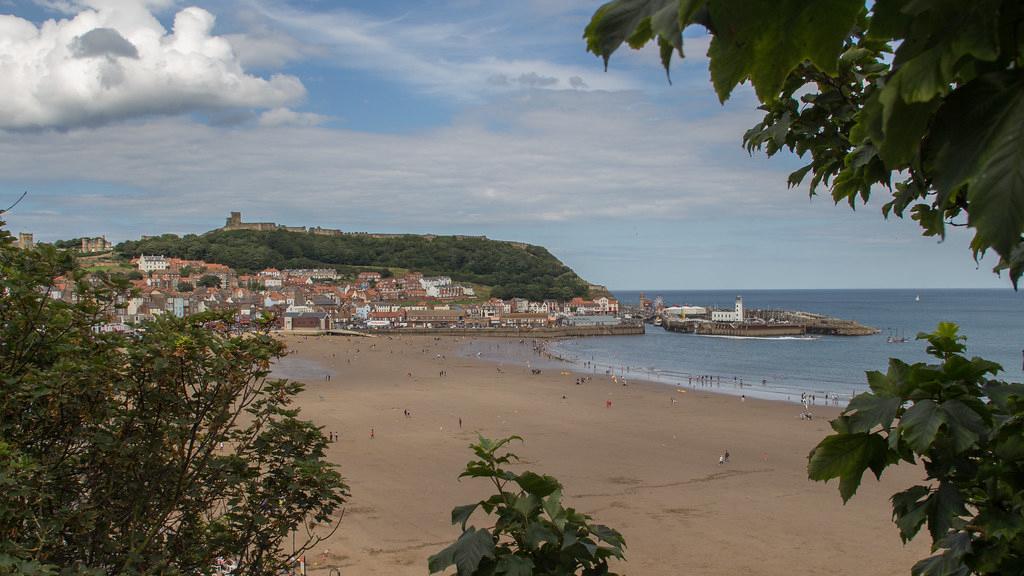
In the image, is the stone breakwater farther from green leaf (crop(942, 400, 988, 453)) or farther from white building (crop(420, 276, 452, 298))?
green leaf (crop(942, 400, 988, 453))

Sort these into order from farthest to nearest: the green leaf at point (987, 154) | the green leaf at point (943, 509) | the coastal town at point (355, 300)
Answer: the coastal town at point (355, 300)
the green leaf at point (943, 509)
the green leaf at point (987, 154)

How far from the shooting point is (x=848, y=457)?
5.67 ft

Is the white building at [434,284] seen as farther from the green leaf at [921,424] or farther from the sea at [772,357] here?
the green leaf at [921,424]

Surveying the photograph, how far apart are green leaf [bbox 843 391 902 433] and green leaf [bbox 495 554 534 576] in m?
0.97

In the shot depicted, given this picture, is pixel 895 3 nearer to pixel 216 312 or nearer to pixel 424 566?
pixel 216 312

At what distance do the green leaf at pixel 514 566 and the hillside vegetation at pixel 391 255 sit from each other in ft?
427

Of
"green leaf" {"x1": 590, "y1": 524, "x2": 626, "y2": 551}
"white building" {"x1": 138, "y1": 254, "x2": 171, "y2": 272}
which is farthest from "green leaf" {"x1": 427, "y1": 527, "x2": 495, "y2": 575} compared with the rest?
"white building" {"x1": 138, "y1": 254, "x2": 171, "y2": 272}

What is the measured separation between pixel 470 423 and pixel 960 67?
101 feet

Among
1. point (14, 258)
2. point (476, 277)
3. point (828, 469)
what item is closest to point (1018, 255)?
point (828, 469)

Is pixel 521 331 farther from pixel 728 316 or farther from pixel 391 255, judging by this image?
pixel 391 255

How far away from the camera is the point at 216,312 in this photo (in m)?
5.96

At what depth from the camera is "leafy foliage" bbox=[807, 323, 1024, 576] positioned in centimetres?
171

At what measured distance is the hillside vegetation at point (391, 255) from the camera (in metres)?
140

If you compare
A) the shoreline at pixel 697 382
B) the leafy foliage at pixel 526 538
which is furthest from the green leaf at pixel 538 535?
the shoreline at pixel 697 382
